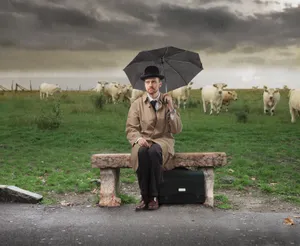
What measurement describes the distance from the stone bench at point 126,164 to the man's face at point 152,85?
94cm

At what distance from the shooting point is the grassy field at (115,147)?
8.94 meters

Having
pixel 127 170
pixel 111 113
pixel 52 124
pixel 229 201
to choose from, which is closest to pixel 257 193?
pixel 229 201

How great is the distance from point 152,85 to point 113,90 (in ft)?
78.2

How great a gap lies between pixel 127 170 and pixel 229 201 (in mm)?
3104

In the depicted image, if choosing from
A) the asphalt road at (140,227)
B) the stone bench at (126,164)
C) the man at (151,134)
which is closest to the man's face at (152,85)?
the man at (151,134)

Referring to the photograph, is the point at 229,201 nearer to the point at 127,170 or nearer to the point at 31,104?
the point at 127,170

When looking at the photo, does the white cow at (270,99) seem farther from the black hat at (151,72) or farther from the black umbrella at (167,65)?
the black hat at (151,72)

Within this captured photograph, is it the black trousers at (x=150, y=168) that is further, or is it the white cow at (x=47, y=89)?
the white cow at (x=47, y=89)

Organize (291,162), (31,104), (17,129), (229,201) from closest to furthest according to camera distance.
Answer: (229,201), (291,162), (17,129), (31,104)

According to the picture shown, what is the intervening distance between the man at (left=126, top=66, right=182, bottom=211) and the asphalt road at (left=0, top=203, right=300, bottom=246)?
38 centimetres

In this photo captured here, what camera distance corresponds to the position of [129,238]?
548 cm

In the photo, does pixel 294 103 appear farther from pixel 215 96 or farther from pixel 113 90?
pixel 113 90

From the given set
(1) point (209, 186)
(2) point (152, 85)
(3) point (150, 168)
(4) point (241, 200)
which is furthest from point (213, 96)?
(3) point (150, 168)

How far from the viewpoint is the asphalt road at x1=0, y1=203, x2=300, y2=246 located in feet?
17.9
